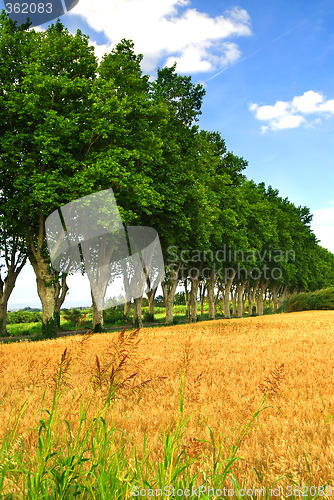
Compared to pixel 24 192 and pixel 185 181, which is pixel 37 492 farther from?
pixel 185 181

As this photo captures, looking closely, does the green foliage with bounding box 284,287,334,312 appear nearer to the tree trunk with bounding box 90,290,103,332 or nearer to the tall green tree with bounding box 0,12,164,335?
the tall green tree with bounding box 0,12,164,335

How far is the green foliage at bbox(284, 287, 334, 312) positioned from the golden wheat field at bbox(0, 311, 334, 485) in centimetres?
2658

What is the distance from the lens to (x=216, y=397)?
602 centimetres

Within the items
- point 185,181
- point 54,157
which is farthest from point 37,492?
point 185,181

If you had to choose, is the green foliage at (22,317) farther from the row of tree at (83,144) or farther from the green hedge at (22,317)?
the row of tree at (83,144)

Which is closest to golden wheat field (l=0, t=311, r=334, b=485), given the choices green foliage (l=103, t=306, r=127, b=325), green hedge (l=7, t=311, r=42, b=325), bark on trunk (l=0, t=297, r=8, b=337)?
bark on trunk (l=0, t=297, r=8, b=337)

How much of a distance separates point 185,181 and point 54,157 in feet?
33.0

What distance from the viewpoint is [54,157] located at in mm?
21609

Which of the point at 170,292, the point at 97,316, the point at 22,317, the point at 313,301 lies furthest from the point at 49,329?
the point at 22,317

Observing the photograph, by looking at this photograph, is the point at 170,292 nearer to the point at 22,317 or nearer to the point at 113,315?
the point at 113,315

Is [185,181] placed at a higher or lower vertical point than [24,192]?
higher

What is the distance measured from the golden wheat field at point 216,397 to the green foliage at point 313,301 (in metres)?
26.6

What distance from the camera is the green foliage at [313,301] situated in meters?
34.8

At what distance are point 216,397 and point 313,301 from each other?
1315 inches
